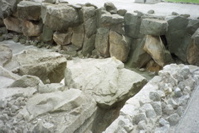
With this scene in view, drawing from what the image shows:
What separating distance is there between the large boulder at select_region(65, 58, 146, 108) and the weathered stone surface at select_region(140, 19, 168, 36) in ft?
3.72

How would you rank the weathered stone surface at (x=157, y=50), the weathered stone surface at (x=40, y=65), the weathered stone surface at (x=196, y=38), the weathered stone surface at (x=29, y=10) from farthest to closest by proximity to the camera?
the weathered stone surface at (x=29, y=10), the weathered stone surface at (x=157, y=50), the weathered stone surface at (x=196, y=38), the weathered stone surface at (x=40, y=65)

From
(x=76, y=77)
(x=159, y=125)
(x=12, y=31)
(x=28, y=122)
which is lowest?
(x=12, y=31)

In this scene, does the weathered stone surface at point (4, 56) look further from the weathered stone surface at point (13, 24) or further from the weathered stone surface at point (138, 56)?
the weathered stone surface at point (13, 24)

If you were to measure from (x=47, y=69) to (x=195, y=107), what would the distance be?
106 inches

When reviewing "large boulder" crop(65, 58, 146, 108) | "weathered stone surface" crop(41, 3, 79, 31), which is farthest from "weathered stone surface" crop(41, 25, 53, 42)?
"large boulder" crop(65, 58, 146, 108)

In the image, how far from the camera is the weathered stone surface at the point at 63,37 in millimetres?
6498

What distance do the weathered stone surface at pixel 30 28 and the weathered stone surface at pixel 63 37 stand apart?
27.1 inches

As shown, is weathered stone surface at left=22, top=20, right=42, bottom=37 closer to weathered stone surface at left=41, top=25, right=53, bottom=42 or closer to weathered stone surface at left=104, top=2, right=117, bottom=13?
weathered stone surface at left=41, top=25, right=53, bottom=42

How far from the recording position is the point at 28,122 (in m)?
2.40

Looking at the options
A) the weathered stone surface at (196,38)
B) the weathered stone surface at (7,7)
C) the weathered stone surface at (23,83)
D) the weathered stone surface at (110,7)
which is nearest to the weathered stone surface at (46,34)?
the weathered stone surface at (7,7)

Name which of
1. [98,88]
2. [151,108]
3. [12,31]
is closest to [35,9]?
[12,31]

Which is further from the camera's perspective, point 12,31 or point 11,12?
point 12,31

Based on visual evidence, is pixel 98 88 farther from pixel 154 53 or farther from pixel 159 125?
pixel 154 53

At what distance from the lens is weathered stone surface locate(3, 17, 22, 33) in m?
7.44
